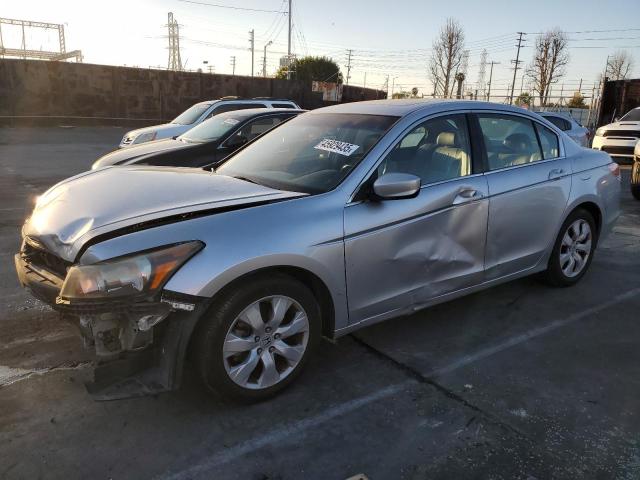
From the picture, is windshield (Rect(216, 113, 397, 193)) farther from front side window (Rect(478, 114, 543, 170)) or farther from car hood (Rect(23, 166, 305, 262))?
front side window (Rect(478, 114, 543, 170))

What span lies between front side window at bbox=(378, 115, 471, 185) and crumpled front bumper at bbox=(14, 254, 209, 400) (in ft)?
5.07

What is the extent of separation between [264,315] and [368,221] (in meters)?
0.83

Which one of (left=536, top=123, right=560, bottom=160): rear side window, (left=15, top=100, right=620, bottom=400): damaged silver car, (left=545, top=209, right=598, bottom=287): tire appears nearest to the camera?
(left=15, top=100, right=620, bottom=400): damaged silver car

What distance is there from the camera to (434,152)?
3.67 meters

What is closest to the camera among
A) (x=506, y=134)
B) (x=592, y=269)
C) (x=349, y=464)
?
(x=349, y=464)

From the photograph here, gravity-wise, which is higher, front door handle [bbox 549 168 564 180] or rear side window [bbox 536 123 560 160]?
rear side window [bbox 536 123 560 160]

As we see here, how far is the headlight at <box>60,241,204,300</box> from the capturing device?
2465 mm

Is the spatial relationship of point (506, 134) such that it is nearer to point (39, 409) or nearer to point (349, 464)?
point (349, 464)

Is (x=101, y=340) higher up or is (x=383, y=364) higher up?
(x=101, y=340)

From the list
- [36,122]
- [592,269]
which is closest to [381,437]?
[592,269]

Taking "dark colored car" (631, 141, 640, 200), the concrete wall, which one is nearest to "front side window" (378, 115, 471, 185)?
"dark colored car" (631, 141, 640, 200)

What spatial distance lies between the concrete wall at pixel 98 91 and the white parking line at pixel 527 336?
85.0ft

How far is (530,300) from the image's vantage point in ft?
14.9

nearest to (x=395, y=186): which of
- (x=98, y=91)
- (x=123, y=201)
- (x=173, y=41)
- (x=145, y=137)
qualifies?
(x=123, y=201)
